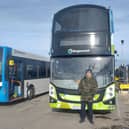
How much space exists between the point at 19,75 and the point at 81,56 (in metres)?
5.48

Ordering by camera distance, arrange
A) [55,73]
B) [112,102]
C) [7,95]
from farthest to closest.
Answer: [7,95], [55,73], [112,102]

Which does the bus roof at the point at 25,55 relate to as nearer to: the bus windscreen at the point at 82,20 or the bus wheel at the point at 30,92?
the bus wheel at the point at 30,92

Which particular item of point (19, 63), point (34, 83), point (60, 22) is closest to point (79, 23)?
point (60, 22)

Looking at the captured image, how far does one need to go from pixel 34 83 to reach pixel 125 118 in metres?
9.73

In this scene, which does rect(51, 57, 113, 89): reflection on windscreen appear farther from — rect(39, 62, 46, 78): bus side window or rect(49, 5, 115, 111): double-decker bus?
rect(39, 62, 46, 78): bus side window

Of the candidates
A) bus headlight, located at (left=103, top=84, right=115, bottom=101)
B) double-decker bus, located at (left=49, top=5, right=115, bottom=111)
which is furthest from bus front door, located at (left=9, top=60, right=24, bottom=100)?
bus headlight, located at (left=103, top=84, right=115, bottom=101)

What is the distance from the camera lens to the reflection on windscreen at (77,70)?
1512 centimetres

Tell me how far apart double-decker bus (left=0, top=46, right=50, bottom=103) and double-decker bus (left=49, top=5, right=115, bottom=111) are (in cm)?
340

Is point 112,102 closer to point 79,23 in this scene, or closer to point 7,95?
point 79,23

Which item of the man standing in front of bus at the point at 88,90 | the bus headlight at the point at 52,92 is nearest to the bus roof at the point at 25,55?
the bus headlight at the point at 52,92

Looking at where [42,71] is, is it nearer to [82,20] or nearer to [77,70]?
[77,70]

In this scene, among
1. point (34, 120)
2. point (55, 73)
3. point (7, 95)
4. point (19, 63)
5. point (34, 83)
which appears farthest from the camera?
point (34, 83)

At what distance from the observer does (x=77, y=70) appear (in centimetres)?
1548

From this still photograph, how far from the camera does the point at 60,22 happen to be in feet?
52.0
